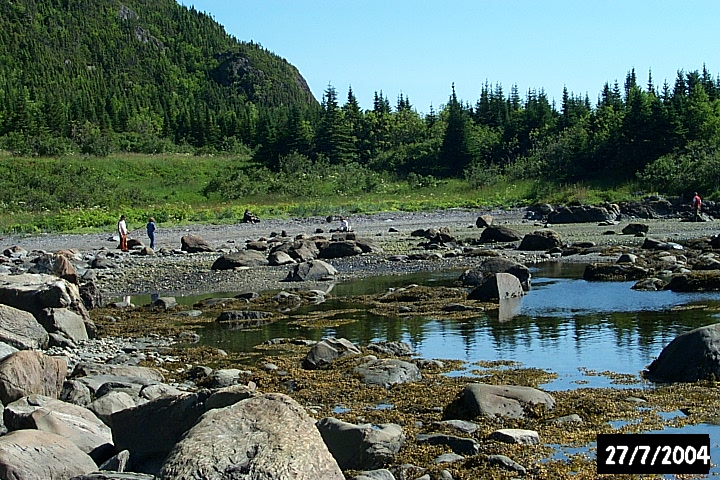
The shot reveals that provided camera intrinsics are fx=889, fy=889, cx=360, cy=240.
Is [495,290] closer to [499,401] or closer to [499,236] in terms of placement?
[499,401]

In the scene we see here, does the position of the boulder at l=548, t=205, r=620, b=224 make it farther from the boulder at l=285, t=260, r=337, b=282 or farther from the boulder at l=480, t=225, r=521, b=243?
the boulder at l=285, t=260, r=337, b=282

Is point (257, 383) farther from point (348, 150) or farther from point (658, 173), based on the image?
point (348, 150)

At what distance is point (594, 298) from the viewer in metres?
24.2

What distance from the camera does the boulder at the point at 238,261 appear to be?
32625mm

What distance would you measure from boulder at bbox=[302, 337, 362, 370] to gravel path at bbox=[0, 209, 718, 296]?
458 inches

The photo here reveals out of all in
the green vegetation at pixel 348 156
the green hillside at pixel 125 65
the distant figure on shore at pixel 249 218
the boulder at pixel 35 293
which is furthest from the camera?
the green hillside at pixel 125 65

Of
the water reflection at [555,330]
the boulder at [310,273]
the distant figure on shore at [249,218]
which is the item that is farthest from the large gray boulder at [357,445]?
the distant figure on shore at [249,218]

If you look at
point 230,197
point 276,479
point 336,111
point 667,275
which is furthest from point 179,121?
point 276,479

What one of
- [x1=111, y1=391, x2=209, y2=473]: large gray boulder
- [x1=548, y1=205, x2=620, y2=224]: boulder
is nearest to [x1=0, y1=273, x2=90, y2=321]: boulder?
[x1=111, y1=391, x2=209, y2=473]: large gray boulder

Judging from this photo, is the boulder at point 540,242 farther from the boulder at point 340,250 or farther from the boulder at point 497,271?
the boulder at point 497,271

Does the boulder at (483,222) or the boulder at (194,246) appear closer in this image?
the boulder at (194,246)

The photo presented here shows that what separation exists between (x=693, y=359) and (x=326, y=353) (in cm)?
619
